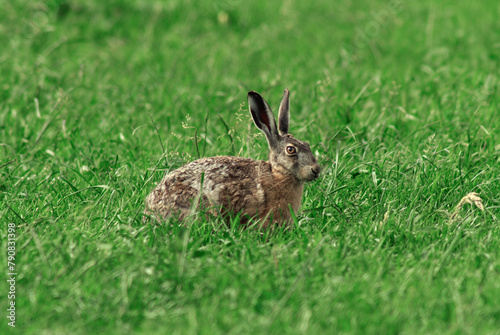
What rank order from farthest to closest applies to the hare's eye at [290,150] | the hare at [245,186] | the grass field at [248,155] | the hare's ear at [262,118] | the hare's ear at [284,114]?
1. the hare's ear at [284,114]
2. the hare's ear at [262,118]
3. the hare's eye at [290,150]
4. the hare at [245,186]
5. the grass field at [248,155]

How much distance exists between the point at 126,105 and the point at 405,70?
11.5 ft

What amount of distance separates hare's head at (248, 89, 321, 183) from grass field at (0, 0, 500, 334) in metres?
0.18

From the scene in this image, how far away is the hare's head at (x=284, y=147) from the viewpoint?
4969 mm

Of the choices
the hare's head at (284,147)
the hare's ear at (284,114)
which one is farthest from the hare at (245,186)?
the hare's ear at (284,114)

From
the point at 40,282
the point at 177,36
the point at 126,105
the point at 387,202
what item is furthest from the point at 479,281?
the point at 177,36

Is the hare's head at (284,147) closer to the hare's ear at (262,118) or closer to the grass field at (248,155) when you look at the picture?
the hare's ear at (262,118)

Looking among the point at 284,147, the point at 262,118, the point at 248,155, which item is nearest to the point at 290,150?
the point at 284,147

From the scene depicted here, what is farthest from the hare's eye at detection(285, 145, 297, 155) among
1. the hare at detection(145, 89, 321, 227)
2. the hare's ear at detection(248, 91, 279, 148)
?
the hare's ear at detection(248, 91, 279, 148)

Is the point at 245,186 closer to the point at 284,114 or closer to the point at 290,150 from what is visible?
the point at 290,150

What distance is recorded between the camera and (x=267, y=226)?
4922mm

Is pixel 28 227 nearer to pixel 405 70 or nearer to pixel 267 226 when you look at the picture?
pixel 267 226

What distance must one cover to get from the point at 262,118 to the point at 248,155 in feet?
2.44

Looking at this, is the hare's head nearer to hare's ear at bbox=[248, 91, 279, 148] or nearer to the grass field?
hare's ear at bbox=[248, 91, 279, 148]

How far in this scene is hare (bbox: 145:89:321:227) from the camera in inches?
192
